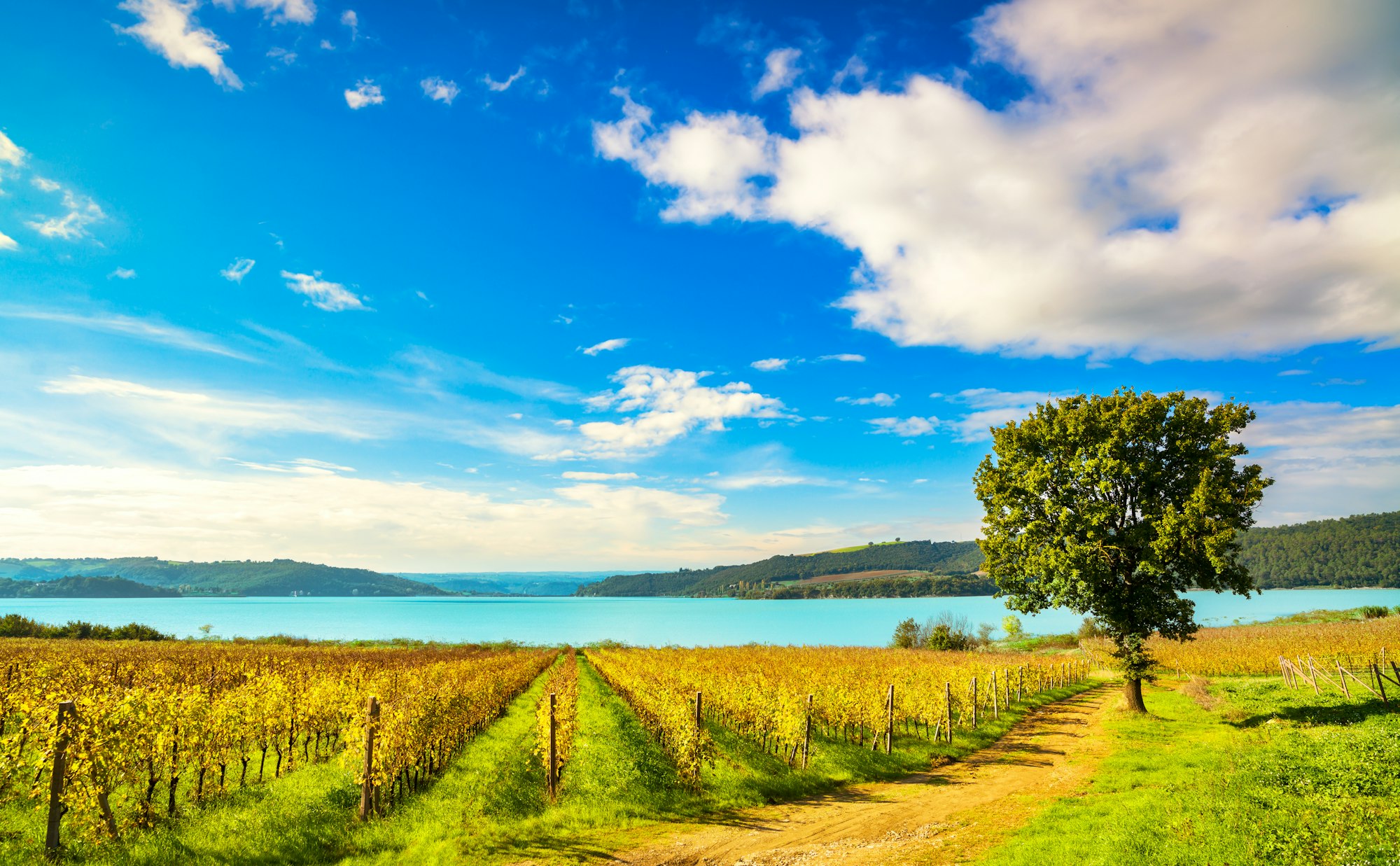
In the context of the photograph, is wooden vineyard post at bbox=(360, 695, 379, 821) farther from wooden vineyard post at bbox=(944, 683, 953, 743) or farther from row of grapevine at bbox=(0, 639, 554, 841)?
wooden vineyard post at bbox=(944, 683, 953, 743)

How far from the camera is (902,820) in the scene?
13477 millimetres

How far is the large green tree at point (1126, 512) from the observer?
21.7 meters

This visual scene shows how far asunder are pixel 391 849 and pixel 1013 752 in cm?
1875

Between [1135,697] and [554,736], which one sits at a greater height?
[554,736]

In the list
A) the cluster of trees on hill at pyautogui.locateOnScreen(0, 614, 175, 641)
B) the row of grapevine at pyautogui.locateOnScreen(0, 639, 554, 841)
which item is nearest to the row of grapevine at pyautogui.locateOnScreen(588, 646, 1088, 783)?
the row of grapevine at pyautogui.locateOnScreen(0, 639, 554, 841)

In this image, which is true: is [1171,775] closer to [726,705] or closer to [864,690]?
[864,690]

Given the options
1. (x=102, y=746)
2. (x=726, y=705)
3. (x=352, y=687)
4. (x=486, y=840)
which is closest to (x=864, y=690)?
(x=726, y=705)

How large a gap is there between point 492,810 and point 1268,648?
5495cm

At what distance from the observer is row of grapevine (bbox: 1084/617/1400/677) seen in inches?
1532

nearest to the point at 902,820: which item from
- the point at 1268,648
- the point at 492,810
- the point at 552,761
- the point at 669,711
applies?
the point at 669,711

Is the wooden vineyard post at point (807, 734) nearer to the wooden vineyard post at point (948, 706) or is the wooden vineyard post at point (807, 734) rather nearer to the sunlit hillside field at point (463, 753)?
the sunlit hillside field at point (463, 753)

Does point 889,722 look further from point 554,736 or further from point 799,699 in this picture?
point 554,736

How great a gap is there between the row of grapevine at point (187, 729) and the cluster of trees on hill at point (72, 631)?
182 ft

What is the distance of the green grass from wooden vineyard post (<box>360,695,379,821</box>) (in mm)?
12376
